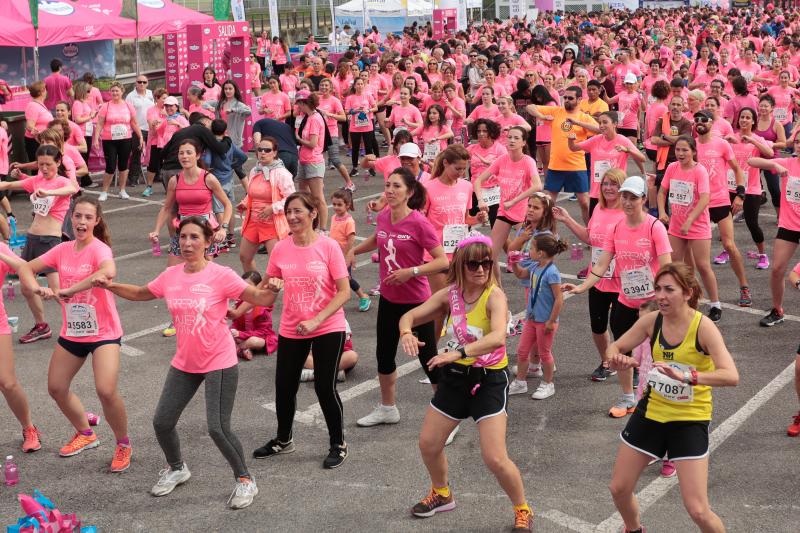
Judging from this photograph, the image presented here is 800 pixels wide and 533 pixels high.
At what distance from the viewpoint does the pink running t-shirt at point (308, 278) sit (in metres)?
6.44

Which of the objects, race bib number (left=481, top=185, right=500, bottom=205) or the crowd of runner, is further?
race bib number (left=481, top=185, right=500, bottom=205)

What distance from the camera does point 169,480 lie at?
21.0 feet

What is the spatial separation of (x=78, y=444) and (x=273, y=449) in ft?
4.43

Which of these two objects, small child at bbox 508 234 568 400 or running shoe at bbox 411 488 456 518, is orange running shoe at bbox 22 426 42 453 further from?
small child at bbox 508 234 568 400

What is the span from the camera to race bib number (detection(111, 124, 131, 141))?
15875 millimetres

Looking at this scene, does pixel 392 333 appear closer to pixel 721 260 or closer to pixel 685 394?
pixel 685 394

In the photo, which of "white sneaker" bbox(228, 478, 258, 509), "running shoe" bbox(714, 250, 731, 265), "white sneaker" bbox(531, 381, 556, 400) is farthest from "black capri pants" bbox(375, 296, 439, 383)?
"running shoe" bbox(714, 250, 731, 265)

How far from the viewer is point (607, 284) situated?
764 centimetres

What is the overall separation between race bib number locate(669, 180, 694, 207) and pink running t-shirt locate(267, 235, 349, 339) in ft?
13.3

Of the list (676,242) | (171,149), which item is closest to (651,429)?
(676,242)

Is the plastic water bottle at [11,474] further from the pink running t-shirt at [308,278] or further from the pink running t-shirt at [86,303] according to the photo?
the pink running t-shirt at [308,278]

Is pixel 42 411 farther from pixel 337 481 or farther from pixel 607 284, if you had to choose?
pixel 607 284

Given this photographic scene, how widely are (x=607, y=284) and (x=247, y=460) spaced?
114 inches

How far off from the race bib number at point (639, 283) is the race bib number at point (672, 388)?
2.22 meters
